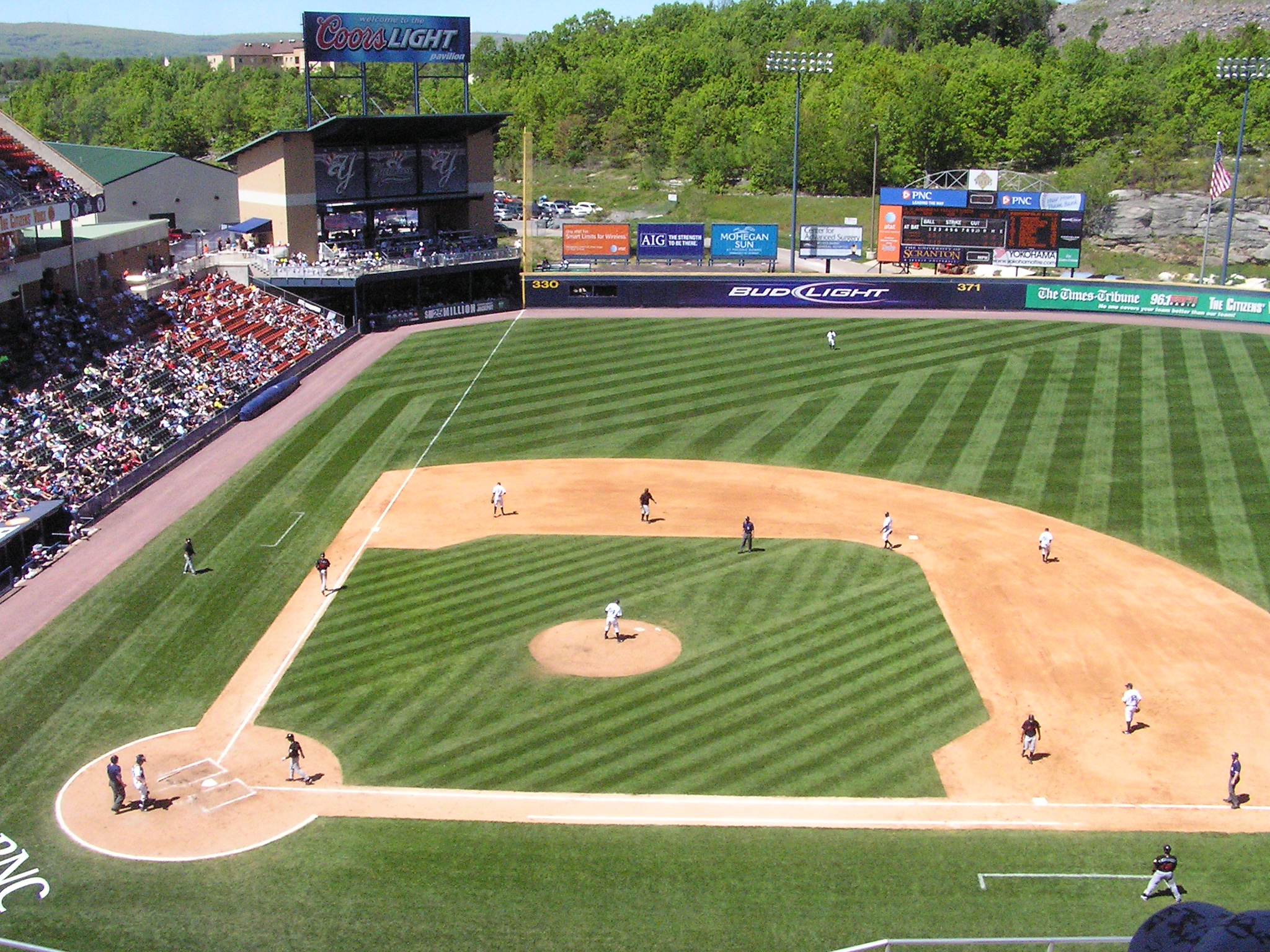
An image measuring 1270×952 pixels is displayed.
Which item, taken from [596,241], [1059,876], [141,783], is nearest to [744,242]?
[596,241]

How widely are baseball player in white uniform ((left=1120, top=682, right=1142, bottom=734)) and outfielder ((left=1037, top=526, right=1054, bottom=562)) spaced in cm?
993

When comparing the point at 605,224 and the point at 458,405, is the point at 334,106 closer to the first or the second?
the point at 605,224

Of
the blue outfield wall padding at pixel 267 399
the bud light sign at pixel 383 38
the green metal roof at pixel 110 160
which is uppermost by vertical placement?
the bud light sign at pixel 383 38

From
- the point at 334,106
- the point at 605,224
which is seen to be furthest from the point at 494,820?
the point at 334,106

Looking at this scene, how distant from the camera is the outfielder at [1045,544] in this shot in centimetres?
3734

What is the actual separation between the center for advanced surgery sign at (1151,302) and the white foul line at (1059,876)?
181ft

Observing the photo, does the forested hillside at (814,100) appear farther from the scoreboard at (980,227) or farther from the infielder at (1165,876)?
the infielder at (1165,876)

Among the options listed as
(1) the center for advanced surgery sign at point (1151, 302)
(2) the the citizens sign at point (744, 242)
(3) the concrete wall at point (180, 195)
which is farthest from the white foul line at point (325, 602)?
(1) the center for advanced surgery sign at point (1151, 302)

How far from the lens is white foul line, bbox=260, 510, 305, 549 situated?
3947cm

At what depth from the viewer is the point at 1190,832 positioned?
78.0 ft

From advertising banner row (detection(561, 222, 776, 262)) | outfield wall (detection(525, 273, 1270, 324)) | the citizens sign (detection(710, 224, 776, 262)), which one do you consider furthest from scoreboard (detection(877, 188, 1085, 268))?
advertising banner row (detection(561, 222, 776, 262))

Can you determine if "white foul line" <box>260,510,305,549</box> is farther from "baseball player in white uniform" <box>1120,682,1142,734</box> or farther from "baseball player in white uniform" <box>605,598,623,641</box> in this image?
"baseball player in white uniform" <box>1120,682,1142,734</box>

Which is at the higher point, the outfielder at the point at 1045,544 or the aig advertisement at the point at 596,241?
the aig advertisement at the point at 596,241

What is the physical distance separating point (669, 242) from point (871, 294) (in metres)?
13.1
